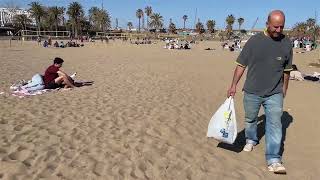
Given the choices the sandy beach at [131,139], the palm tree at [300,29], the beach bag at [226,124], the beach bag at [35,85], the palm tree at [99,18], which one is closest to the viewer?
the sandy beach at [131,139]

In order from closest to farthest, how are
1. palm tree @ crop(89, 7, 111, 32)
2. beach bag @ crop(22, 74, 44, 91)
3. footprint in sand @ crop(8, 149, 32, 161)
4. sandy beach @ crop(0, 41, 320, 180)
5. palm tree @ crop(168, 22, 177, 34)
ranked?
sandy beach @ crop(0, 41, 320, 180), footprint in sand @ crop(8, 149, 32, 161), beach bag @ crop(22, 74, 44, 91), palm tree @ crop(89, 7, 111, 32), palm tree @ crop(168, 22, 177, 34)

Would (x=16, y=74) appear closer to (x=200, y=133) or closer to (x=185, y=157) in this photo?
(x=200, y=133)

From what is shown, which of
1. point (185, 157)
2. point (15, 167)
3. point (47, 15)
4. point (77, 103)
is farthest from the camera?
point (47, 15)

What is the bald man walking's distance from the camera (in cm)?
482

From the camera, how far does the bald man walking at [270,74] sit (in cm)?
482

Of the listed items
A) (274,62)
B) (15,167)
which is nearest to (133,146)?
(15,167)

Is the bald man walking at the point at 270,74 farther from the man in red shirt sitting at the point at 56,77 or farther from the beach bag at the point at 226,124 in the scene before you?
the man in red shirt sitting at the point at 56,77

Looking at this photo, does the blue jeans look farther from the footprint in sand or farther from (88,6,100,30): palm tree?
(88,6,100,30): palm tree

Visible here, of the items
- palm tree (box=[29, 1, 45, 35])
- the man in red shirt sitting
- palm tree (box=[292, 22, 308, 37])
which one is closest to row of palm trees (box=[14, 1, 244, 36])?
palm tree (box=[29, 1, 45, 35])

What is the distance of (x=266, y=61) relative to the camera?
4.87m

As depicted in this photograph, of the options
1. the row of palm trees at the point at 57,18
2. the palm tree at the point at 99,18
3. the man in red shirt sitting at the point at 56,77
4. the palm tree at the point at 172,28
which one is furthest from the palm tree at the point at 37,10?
the man in red shirt sitting at the point at 56,77

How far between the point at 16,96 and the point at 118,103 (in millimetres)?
2461

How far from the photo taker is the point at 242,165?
202 inches

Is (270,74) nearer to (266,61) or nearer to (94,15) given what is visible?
(266,61)
